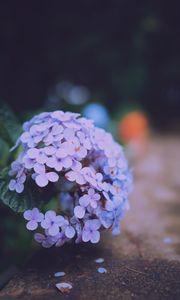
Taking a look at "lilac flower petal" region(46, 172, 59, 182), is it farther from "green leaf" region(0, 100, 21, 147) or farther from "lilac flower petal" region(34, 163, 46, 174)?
"green leaf" region(0, 100, 21, 147)

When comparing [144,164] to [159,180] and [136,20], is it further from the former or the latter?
[136,20]

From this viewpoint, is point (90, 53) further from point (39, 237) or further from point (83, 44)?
point (39, 237)

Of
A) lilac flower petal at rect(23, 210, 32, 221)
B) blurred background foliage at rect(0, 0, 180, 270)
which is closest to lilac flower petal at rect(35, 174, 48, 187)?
lilac flower petal at rect(23, 210, 32, 221)

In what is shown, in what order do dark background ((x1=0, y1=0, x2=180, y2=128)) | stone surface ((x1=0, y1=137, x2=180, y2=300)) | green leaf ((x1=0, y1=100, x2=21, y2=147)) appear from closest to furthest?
stone surface ((x1=0, y1=137, x2=180, y2=300)), green leaf ((x1=0, y1=100, x2=21, y2=147)), dark background ((x1=0, y1=0, x2=180, y2=128))

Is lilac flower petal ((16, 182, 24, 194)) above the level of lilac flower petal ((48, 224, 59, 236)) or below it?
above

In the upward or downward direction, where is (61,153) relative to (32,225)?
upward

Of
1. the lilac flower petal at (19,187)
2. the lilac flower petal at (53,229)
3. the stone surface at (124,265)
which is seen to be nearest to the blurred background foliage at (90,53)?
the stone surface at (124,265)

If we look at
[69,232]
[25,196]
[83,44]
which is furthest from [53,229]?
[83,44]
